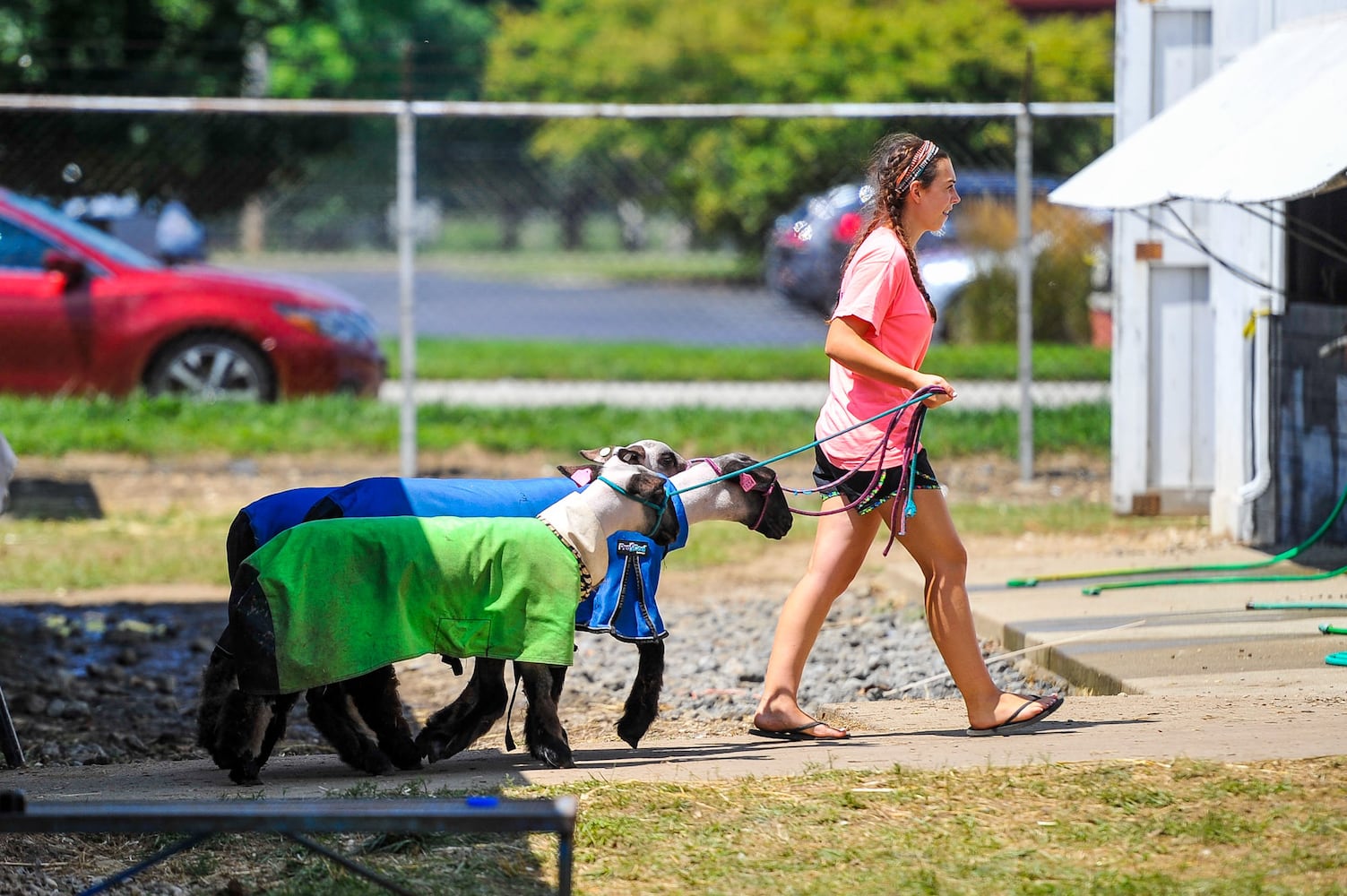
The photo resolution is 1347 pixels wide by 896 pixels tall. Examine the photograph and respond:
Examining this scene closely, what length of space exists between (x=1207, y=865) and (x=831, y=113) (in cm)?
723

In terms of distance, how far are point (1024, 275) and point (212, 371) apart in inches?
239

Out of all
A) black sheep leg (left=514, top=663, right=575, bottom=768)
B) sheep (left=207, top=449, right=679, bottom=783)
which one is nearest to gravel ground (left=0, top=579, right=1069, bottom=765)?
black sheep leg (left=514, top=663, right=575, bottom=768)

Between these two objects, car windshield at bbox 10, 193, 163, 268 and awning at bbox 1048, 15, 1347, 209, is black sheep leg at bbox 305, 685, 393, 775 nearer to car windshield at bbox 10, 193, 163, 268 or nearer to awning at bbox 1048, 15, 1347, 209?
awning at bbox 1048, 15, 1347, 209

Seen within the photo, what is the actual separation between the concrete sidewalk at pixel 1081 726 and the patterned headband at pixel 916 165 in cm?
171

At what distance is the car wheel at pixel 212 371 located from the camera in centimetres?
1255

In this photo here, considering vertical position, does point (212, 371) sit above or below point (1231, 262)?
below

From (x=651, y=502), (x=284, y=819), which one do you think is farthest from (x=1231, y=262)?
(x=284, y=819)

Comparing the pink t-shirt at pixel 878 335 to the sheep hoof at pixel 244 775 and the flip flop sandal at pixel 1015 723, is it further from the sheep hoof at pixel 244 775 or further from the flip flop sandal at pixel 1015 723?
the sheep hoof at pixel 244 775

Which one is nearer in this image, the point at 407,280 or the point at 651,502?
the point at 651,502

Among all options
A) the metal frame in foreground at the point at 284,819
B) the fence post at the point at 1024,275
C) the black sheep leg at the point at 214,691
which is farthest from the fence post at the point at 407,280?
the metal frame in foreground at the point at 284,819

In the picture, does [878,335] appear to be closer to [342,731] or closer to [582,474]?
[582,474]

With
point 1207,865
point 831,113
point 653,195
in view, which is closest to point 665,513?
point 1207,865

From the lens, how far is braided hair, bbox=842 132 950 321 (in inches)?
202

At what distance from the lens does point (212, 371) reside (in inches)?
499
